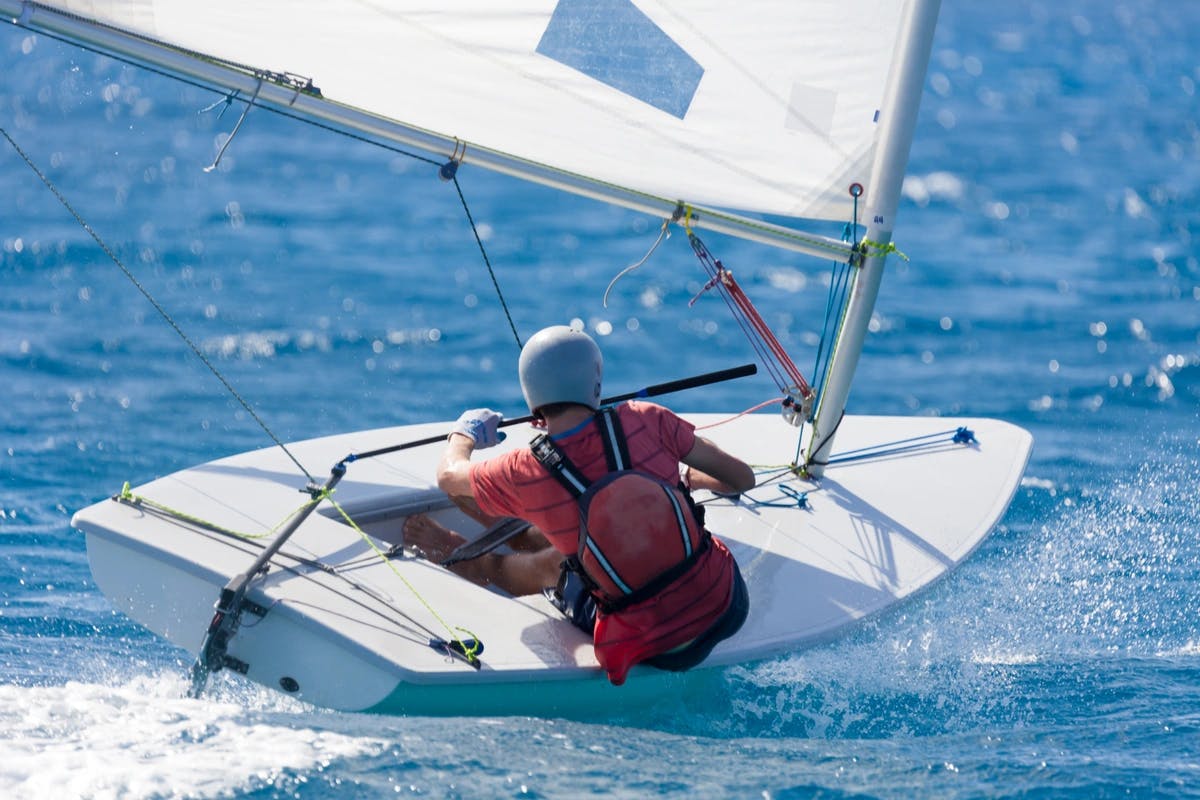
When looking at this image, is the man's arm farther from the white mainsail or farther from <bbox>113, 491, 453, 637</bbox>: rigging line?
the white mainsail

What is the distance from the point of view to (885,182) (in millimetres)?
4121

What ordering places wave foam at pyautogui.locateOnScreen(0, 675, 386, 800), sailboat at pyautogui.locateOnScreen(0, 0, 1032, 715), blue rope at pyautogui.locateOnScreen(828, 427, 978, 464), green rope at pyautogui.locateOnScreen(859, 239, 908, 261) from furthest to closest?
blue rope at pyautogui.locateOnScreen(828, 427, 978, 464), green rope at pyautogui.locateOnScreen(859, 239, 908, 261), sailboat at pyautogui.locateOnScreen(0, 0, 1032, 715), wave foam at pyautogui.locateOnScreen(0, 675, 386, 800)

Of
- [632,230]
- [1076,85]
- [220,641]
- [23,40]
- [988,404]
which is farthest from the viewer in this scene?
[1076,85]

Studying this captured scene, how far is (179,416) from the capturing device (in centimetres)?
642

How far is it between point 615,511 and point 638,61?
1.43 metres

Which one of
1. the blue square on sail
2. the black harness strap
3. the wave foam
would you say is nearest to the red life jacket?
the black harness strap

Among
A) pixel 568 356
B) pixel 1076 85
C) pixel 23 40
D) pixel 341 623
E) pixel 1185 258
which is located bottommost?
pixel 341 623

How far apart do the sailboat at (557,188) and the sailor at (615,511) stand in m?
0.15

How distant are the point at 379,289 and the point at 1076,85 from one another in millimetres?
10337

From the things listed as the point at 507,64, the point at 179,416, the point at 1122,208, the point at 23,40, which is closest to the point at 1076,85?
the point at 1122,208

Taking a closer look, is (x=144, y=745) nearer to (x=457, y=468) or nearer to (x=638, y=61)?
(x=457, y=468)

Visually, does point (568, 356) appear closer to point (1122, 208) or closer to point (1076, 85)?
point (1122, 208)

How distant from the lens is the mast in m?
4.01

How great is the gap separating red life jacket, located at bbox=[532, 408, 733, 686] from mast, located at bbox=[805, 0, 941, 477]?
1.12m
